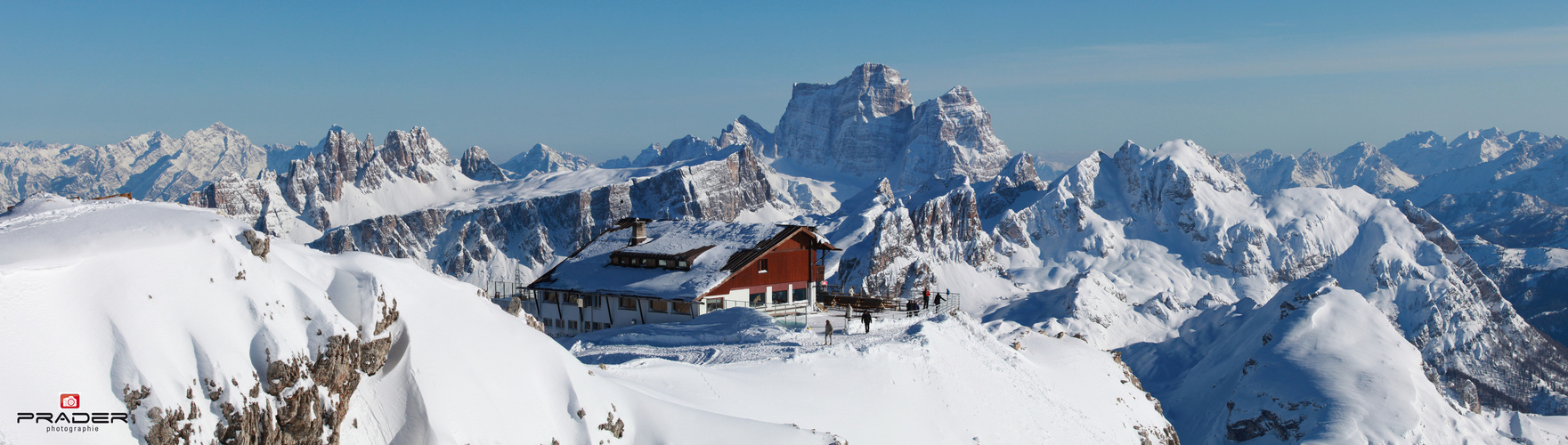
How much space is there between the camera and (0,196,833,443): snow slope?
44.5ft

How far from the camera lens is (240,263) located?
52.4 feet

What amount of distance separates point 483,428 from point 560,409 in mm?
2507

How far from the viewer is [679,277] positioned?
161ft

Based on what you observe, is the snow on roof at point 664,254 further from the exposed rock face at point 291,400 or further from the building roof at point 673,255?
the exposed rock face at point 291,400

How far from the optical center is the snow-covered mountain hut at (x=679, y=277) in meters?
47.9

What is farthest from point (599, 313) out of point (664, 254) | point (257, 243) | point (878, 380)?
point (257, 243)

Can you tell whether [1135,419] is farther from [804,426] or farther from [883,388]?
[804,426]

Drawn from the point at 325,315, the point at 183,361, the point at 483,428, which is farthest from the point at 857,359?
the point at 183,361

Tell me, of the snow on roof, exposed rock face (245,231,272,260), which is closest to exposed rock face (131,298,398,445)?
exposed rock face (245,231,272,260)

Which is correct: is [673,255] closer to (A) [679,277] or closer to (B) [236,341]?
(A) [679,277]

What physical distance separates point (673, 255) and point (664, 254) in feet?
1.96

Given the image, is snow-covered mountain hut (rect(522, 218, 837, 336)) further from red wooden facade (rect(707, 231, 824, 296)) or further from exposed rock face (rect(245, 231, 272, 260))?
exposed rock face (rect(245, 231, 272, 260))

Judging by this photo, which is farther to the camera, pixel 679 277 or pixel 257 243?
pixel 679 277

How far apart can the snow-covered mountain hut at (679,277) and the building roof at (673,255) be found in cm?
5
